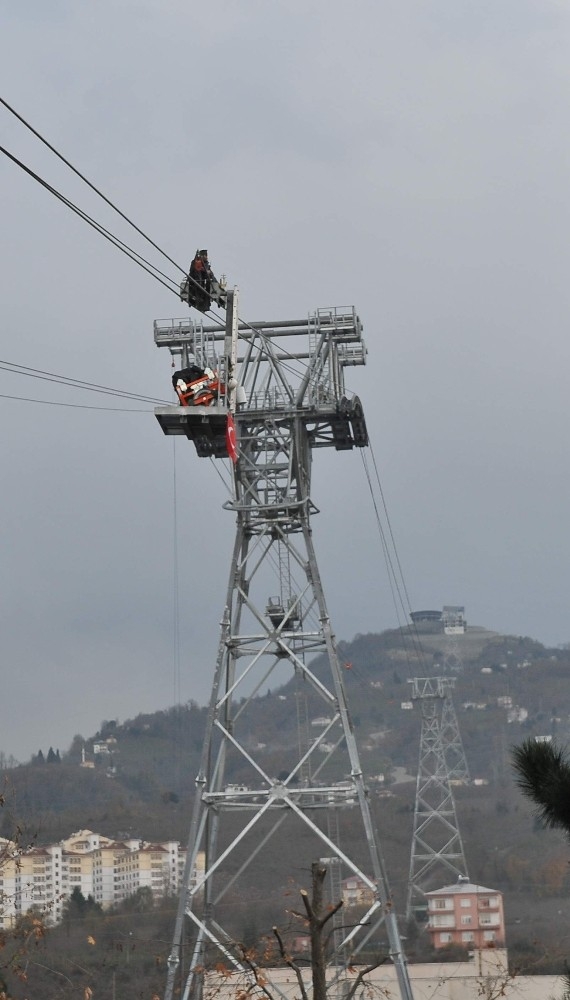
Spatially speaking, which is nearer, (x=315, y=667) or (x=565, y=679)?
(x=565, y=679)

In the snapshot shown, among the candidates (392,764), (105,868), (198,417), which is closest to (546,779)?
(198,417)

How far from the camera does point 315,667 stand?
7013 inches

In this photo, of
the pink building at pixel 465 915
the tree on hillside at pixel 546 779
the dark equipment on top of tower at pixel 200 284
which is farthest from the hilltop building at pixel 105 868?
the tree on hillside at pixel 546 779

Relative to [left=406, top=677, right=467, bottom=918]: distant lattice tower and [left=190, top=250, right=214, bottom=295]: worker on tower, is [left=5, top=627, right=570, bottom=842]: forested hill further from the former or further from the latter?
[left=190, top=250, right=214, bottom=295]: worker on tower

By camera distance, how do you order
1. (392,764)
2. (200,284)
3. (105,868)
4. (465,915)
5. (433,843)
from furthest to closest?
(392,764)
(433,843)
(105,868)
(465,915)
(200,284)

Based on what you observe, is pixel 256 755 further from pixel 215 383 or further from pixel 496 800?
pixel 215 383

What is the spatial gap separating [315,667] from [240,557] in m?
149

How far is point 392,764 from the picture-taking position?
395 ft

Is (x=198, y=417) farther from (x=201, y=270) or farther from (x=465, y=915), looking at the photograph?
(x=465, y=915)

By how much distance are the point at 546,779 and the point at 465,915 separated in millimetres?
47630

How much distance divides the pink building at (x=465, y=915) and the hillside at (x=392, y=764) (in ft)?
6.78

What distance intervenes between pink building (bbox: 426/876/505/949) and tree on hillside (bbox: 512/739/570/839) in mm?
44424

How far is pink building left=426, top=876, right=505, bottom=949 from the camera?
183 ft

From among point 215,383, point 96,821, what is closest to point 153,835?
point 96,821
